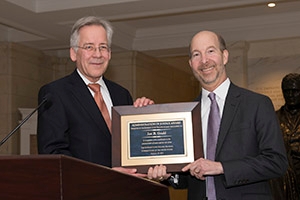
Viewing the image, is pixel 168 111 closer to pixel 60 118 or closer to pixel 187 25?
pixel 60 118

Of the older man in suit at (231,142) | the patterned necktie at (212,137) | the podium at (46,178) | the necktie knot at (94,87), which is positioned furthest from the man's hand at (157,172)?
the podium at (46,178)

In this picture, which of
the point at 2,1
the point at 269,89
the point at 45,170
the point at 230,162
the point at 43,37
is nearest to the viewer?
the point at 45,170

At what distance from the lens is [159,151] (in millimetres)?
2709

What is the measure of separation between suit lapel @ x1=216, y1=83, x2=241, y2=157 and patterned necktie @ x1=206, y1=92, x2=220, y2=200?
0.03 m

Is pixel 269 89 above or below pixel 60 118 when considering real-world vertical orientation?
above

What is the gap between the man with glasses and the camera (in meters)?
2.67

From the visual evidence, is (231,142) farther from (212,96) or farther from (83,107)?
(83,107)

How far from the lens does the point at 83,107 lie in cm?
280

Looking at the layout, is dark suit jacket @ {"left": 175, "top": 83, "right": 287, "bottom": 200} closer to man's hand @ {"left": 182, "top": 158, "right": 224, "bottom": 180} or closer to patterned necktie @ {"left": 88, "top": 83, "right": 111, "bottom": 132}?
man's hand @ {"left": 182, "top": 158, "right": 224, "bottom": 180}

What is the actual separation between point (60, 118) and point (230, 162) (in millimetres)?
774

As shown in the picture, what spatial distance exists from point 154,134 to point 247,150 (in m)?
0.42

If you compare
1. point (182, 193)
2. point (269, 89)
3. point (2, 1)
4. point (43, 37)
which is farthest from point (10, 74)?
point (269, 89)

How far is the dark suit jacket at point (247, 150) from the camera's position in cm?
264

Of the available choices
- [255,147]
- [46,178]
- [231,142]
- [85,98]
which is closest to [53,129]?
[85,98]
